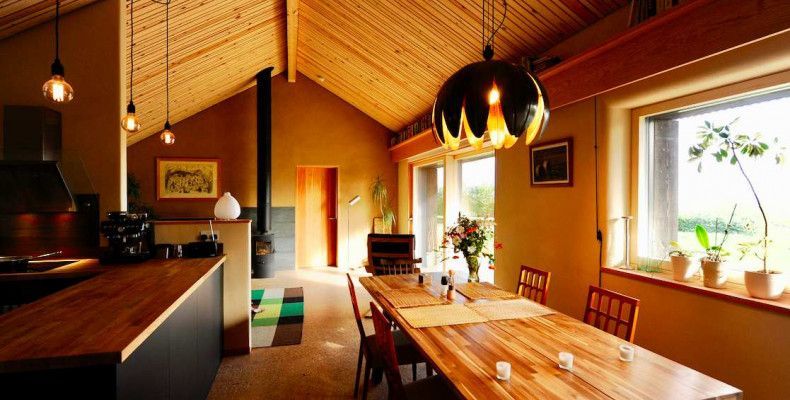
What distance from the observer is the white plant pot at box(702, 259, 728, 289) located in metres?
2.13

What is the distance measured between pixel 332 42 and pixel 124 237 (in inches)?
148

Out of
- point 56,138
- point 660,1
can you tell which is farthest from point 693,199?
point 56,138

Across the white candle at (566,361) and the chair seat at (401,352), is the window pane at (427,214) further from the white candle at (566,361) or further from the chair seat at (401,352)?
the white candle at (566,361)

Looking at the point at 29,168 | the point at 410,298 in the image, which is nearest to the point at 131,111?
the point at 29,168

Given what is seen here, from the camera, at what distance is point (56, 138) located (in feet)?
10.8

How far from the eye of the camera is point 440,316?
1968 mm

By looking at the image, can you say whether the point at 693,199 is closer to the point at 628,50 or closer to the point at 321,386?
the point at 628,50

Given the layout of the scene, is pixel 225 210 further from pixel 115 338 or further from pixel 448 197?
pixel 448 197

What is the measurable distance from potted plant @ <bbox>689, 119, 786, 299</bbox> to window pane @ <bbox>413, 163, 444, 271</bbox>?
425cm

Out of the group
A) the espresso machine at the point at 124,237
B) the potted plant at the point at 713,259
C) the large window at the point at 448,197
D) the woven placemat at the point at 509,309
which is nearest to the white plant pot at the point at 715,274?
the potted plant at the point at 713,259

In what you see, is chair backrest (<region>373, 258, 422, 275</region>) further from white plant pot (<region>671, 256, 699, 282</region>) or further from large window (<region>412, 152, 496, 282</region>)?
white plant pot (<region>671, 256, 699, 282</region>)

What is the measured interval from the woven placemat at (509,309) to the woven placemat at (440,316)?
58mm

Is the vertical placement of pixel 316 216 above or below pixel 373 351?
above

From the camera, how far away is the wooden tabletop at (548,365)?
3.91ft
